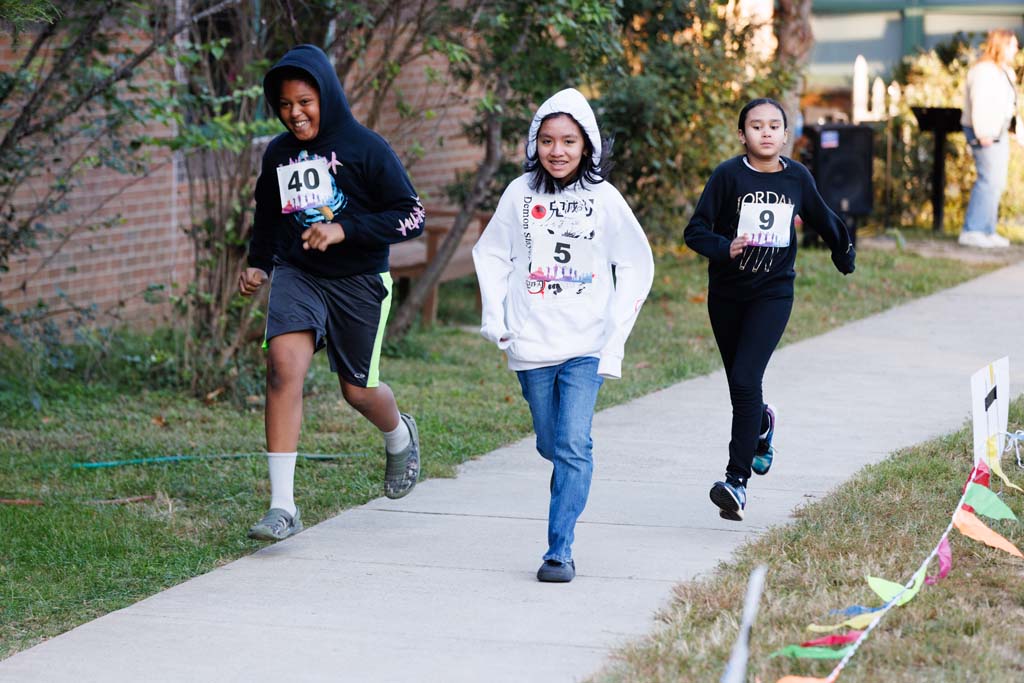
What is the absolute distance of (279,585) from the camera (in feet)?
17.0

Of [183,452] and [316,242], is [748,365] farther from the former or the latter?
[183,452]

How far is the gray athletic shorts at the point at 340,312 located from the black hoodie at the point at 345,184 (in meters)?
0.05

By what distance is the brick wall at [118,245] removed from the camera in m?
10.1

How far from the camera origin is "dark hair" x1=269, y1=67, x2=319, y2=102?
5.72m

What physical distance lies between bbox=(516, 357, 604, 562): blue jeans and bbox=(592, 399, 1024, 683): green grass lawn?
473mm

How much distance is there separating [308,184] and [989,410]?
9.17 feet

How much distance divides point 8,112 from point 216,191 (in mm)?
1630

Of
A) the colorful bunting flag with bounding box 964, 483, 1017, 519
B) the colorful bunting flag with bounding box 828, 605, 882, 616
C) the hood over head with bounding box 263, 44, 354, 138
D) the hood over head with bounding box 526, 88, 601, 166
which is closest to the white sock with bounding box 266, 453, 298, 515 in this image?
the hood over head with bounding box 263, 44, 354, 138

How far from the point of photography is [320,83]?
18.7 ft

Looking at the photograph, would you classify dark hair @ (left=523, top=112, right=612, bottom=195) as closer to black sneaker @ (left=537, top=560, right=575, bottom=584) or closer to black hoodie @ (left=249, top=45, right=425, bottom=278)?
black hoodie @ (left=249, top=45, right=425, bottom=278)

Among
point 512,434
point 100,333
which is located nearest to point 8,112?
point 100,333

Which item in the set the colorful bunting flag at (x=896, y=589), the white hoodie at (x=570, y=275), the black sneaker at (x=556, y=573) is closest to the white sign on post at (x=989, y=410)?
the colorful bunting flag at (x=896, y=589)

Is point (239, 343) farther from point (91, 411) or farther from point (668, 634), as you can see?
point (668, 634)

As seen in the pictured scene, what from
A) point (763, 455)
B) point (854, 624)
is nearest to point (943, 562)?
point (854, 624)
